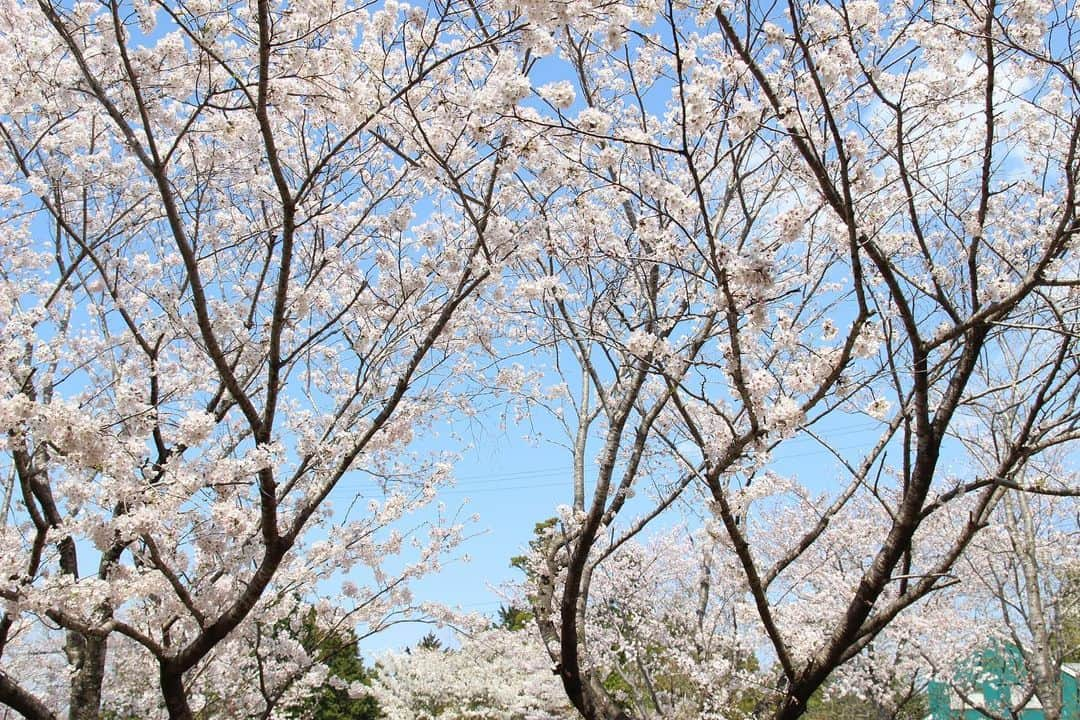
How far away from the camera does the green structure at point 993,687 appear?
1161cm

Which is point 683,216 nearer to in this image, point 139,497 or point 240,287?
point 139,497

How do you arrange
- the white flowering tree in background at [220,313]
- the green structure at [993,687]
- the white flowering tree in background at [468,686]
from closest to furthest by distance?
1. the white flowering tree in background at [220,313]
2. the green structure at [993,687]
3. the white flowering tree in background at [468,686]

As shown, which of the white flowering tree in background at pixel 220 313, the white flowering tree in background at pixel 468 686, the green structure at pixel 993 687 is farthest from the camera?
the white flowering tree in background at pixel 468 686

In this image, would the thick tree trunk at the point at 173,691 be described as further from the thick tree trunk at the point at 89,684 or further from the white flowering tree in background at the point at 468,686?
the white flowering tree in background at the point at 468,686

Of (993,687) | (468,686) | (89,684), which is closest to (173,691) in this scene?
(89,684)

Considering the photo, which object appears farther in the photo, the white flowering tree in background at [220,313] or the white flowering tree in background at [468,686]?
the white flowering tree in background at [468,686]

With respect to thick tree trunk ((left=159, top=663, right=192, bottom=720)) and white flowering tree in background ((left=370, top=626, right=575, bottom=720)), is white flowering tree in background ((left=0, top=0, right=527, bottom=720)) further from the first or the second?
white flowering tree in background ((left=370, top=626, right=575, bottom=720))

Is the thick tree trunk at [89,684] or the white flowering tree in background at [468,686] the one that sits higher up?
the white flowering tree in background at [468,686]

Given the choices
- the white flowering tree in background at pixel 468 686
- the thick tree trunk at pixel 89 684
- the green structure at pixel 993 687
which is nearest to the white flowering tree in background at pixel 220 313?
the thick tree trunk at pixel 89 684

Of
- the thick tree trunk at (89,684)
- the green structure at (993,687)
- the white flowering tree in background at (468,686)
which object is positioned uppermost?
the white flowering tree in background at (468,686)

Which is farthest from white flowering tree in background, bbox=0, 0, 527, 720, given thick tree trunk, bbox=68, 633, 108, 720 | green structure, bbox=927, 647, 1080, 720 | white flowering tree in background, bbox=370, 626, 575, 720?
green structure, bbox=927, 647, 1080, 720

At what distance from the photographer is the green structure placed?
11609 millimetres

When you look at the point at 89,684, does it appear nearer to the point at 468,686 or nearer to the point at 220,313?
the point at 220,313

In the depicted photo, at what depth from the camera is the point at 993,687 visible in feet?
45.9
